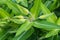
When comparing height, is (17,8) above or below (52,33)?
above

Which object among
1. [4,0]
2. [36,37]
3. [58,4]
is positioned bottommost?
[36,37]

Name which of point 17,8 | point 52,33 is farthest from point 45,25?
point 17,8

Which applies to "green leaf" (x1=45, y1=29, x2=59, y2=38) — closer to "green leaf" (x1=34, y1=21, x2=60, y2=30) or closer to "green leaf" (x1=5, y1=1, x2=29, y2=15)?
"green leaf" (x1=34, y1=21, x2=60, y2=30)

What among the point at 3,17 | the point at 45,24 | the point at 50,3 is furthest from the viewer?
the point at 50,3

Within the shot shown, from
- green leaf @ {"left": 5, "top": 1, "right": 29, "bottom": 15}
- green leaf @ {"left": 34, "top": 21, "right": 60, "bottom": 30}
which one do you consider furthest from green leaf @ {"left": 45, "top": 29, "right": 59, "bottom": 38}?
green leaf @ {"left": 5, "top": 1, "right": 29, "bottom": 15}

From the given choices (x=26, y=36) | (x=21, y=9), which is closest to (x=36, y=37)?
(x=26, y=36)

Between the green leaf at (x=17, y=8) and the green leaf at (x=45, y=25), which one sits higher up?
the green leaf at (x=17, y=8)

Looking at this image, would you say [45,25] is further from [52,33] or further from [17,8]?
[17,8]

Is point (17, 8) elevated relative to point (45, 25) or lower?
elevated

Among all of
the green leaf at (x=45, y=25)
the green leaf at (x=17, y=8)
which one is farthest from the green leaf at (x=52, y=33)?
the green leaf at (x=17, y=8)

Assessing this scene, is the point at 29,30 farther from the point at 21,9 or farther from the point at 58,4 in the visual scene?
the point at 58,4

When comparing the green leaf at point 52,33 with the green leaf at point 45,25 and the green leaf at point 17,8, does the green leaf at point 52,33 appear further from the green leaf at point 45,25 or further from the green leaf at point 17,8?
the green leaf at point 17,8
